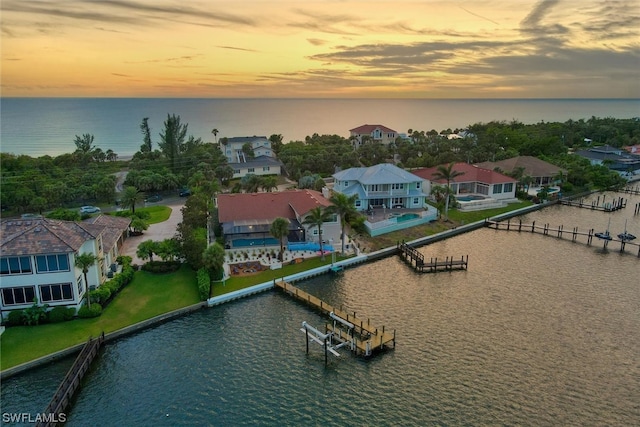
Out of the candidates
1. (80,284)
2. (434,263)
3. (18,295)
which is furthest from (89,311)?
(434,263)

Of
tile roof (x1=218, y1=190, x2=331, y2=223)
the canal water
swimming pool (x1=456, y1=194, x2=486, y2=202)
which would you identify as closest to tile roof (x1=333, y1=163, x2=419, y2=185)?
swimming pool (x1=456, y1=194, x2=486, y2=202)

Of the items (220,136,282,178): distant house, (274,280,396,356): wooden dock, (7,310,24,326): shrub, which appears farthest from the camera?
(220,136,282,178): distant house

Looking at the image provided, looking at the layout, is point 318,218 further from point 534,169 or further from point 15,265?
point 534,169

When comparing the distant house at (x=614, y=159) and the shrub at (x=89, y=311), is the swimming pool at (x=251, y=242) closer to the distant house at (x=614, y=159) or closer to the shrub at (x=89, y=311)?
the shrub at (x=89, y=311)

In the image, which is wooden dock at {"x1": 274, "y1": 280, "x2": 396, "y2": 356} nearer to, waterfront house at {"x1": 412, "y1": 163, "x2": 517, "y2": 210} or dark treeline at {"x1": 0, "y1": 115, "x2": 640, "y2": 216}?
dark treeline at {"x1": 0, "y1": 115, "x2": 640, "y2": 216}

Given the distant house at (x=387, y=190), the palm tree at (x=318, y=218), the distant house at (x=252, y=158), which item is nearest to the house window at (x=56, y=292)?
the palm tree at (x=318, y=218)

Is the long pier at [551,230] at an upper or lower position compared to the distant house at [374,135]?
lower

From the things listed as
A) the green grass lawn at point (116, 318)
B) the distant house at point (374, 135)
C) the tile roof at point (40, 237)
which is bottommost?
the green grass lawn at point (116, 318)
